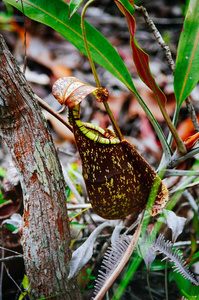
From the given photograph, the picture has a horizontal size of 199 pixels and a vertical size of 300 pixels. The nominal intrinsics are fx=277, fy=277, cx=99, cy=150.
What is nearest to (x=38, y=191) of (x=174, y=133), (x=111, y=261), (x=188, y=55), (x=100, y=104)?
(x=111, y=261)

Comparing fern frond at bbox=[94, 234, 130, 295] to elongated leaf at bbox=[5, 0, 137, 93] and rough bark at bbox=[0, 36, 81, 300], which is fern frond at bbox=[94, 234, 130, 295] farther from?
elongated leaf at bbox=[5, 0, 137, 93]

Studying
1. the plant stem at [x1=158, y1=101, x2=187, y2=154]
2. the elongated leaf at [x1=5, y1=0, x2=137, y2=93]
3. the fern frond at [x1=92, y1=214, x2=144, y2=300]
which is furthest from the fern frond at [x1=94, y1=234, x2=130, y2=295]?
the elongated leaf at [x1=5, y1=0, x2=137, y2=93]

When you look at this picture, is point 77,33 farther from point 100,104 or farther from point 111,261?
point 100,104

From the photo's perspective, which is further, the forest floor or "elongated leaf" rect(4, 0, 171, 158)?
the forest floor

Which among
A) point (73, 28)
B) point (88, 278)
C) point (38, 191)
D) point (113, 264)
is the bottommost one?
point (88, 278)

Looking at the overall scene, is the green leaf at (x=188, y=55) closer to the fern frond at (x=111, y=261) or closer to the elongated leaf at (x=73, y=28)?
the elongated leaf at (x=73, y=28)

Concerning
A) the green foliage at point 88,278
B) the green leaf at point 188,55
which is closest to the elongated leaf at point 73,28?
the green leaf at point 188,55

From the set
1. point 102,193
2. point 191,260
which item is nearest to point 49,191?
point 102,193
